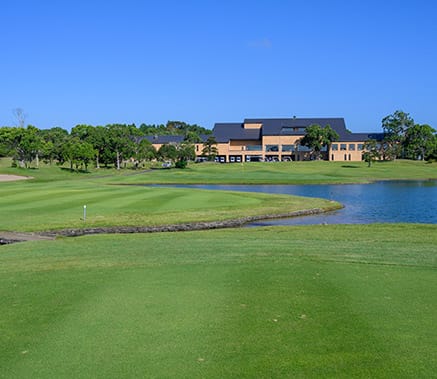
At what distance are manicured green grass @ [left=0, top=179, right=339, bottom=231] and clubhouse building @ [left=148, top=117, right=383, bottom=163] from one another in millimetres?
95161

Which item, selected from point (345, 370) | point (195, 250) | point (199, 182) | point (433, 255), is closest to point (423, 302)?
point (345, 370)

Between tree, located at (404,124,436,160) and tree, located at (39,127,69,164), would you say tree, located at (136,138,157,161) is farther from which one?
tree, located at (404,124,436,160)

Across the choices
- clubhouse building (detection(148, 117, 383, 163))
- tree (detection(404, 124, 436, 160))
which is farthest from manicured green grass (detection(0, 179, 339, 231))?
tree (detection(404, 124, 436, 160))

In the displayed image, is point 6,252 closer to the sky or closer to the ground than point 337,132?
closer to the ground

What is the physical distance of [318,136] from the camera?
13062 centimetres

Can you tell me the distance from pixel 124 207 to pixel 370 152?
9754 cm

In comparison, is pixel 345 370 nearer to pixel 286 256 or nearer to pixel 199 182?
pixel 286 256

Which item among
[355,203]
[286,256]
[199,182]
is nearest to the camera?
[286,256]

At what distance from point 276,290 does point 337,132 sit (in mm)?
134841

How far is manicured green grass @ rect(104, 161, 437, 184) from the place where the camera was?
81.5 metres

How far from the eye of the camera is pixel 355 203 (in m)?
45.9

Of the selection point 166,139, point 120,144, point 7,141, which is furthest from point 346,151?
point 7,141

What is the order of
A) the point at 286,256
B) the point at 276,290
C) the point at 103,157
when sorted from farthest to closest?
the point at 103,157
the point at 286,256
the point at 276,290

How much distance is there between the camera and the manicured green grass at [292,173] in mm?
81519
